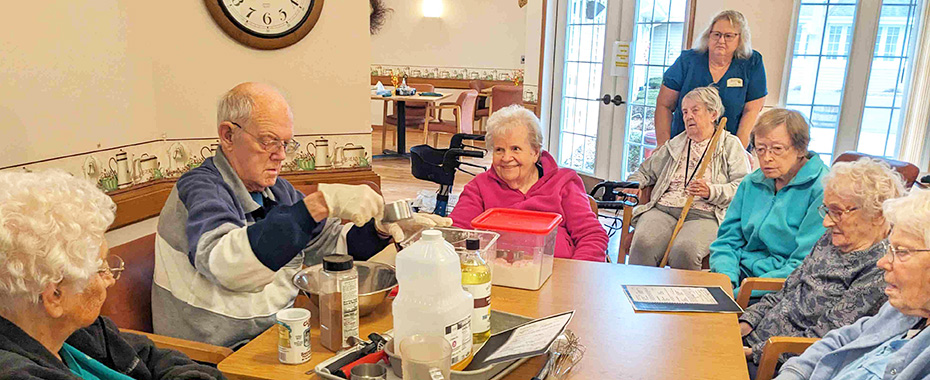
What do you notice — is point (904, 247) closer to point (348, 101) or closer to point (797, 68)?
point (348, 101)

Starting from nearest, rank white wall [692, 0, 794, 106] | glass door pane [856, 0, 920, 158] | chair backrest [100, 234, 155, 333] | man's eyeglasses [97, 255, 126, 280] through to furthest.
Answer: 1. man's eyeglasses [97, 255, 126, 280]
2. chair backrest [100, 234, 155, 333]
3. glass door pane [856, 0, 920, 158]
4. white wall [692, 0, 794, 106]

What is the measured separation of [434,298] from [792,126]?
6.28 feet

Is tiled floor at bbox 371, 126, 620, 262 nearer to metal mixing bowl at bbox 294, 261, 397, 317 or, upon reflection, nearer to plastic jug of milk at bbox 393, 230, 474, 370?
metal mixing bowl at bbox 294, 261, 397, 317

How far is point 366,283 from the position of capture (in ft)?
5.36

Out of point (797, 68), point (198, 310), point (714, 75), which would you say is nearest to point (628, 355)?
point (198, 310)

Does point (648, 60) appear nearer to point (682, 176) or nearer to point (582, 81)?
point (582, 81)

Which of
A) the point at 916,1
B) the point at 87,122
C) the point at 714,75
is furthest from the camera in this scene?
the point at 916,1

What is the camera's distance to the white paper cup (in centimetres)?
131

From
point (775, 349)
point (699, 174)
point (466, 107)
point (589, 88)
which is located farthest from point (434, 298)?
point (466, 107)

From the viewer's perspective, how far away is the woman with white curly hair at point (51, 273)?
3.35ft

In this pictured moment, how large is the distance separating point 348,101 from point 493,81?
681 cm

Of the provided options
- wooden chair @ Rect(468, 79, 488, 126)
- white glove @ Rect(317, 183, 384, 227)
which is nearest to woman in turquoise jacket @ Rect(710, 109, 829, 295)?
white glove @ Rect(317, 183, 384, 227)

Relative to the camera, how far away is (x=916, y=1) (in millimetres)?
4102

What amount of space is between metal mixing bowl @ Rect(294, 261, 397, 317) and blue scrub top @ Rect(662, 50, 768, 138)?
8.51ft
